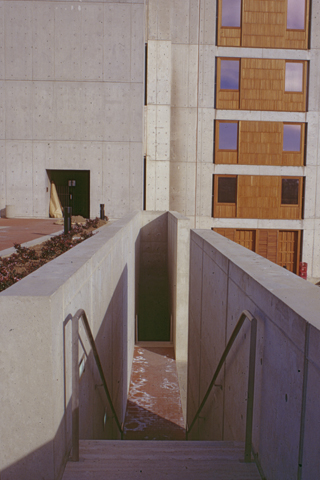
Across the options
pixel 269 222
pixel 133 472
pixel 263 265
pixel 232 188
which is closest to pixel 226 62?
pixel 232 188

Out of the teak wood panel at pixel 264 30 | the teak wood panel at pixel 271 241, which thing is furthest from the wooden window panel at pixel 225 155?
the teak wood panel at pixel 264 30

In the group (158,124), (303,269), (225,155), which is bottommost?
(303,269)

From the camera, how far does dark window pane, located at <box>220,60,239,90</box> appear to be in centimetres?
2339

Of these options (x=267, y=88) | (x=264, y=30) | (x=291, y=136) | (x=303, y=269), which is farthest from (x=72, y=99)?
(x=303, y=269)

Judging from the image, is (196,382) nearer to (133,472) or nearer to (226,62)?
(133,472)

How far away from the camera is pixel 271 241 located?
2433 centimetres

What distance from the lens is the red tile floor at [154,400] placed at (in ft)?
30.6

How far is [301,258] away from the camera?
2452 centimetres

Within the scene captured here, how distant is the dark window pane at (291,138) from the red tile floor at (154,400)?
14.9 metres

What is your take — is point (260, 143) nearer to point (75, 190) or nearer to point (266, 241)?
point (266, 241)

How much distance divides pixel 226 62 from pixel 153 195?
27.3 ft

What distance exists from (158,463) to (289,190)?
890 inches

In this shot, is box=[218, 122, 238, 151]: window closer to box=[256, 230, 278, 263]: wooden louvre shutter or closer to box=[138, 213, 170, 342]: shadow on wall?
box=[256, 230, 278, 263]: wooden louvre shutter

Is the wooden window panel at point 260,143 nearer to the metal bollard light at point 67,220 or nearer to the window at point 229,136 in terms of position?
the window at point 229,136
